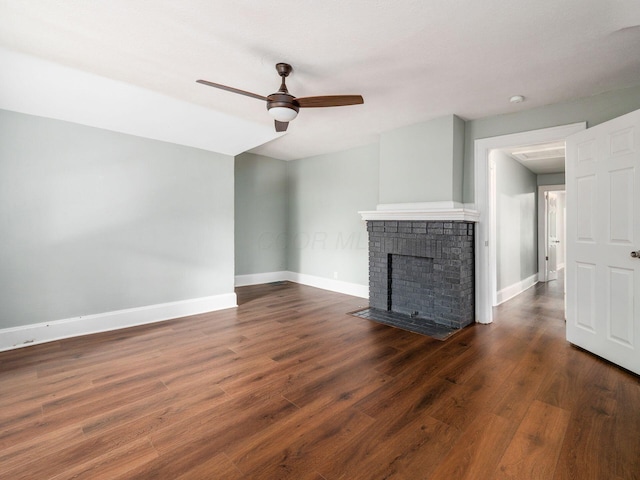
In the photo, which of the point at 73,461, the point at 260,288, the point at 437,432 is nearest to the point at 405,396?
the point at 437,432

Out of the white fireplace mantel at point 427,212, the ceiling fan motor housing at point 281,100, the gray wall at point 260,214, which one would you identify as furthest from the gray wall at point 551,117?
the gray wall at point 260,214

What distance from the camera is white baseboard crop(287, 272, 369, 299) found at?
5.29 m

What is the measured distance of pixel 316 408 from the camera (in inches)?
81.0

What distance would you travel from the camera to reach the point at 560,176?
664 centimetres

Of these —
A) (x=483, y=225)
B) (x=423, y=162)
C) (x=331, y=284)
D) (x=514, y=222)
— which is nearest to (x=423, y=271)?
(x=483, y=225)

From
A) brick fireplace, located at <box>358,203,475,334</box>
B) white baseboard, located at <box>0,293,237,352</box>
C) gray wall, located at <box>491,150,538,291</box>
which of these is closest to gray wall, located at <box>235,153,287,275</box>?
white baseboard, located at <box>0,293,237,352</box>

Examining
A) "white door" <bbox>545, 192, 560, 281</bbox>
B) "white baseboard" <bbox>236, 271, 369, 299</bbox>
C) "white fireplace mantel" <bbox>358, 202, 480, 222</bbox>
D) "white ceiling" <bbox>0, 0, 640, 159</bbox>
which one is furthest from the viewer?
"white door" <bbox>545, 192, 560, 281</bbox>

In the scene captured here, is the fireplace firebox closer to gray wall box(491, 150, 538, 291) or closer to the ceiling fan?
gray wall box(491, 150, 538, 291)

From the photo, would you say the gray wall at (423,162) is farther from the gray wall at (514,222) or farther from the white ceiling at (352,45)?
the gray wall at (514,222)

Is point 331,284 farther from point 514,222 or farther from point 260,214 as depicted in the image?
point 514,222

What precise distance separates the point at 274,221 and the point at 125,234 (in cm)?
319

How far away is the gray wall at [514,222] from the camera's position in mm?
5000

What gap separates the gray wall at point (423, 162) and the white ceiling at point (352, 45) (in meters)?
0.53

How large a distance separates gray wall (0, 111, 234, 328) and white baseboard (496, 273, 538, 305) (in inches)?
175
